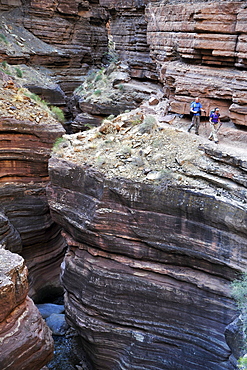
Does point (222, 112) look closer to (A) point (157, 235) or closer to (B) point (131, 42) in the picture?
(A) point (157, 235)

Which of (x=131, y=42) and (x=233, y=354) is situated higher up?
(x=131, y=42)

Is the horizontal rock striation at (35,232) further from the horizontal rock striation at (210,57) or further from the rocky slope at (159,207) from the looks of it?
the horizontal rock striation at (210,57)

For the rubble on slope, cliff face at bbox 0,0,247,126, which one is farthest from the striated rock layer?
cliff face at bbox 0,0,247,126

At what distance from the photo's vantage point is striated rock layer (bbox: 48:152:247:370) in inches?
388

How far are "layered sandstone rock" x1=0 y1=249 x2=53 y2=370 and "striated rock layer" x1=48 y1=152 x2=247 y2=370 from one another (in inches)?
83.4

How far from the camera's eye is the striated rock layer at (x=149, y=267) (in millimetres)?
9852

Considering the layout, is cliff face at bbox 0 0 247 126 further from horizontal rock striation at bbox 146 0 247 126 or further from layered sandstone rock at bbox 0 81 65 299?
layered sandstone rock at bbox 0 81 65 299

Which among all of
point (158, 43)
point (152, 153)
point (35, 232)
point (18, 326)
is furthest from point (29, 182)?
point (18, 326)

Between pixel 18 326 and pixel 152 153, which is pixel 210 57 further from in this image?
pixel 18 326

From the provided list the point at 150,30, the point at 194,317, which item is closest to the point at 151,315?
the point at 194,317

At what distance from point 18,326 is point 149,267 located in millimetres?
3541

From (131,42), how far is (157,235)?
18.0 m

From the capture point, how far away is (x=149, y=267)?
35.8ft

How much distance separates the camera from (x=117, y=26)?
27.0 meters
